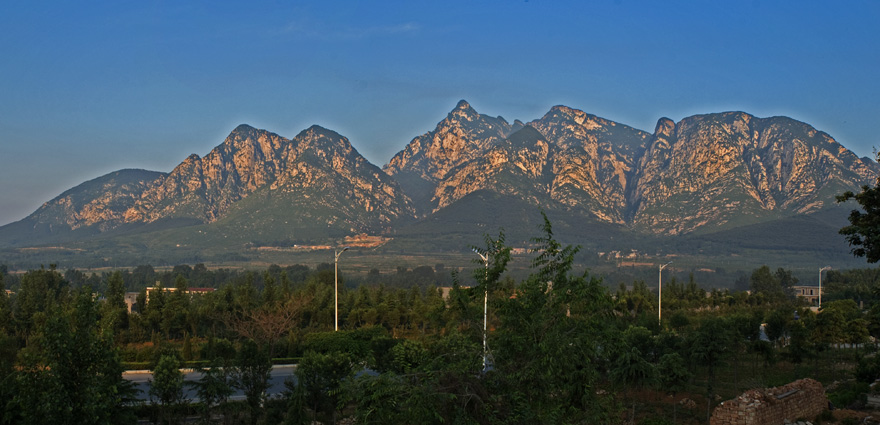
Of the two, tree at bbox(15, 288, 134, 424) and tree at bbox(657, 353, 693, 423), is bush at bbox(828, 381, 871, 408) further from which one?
tree at bbox(15, 288, 134, 424)

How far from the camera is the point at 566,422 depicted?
11.4 meters

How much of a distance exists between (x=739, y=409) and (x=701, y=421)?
427 cm

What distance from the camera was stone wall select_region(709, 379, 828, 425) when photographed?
21.3 meters

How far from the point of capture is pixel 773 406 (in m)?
22.3

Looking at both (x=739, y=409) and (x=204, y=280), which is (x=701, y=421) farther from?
(x=204, y=280)

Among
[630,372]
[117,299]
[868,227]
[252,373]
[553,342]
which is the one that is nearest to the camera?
[553,342]

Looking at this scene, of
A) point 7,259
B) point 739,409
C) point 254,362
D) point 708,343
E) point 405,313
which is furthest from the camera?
point 7,259

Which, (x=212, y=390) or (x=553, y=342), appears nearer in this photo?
(x=553, y=342)

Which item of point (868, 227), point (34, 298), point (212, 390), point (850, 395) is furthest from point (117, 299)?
point (868, 227)

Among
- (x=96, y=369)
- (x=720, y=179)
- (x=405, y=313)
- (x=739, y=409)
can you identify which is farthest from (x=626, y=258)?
(x=96, y=369)

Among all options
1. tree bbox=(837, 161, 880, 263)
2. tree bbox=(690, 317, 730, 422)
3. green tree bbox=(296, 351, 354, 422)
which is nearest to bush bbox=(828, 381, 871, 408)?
tree bbox=(690, 317, 730, 422)

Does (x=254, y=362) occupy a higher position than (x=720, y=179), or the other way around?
(x=720, y=179)

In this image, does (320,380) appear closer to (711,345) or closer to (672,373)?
(672,373)

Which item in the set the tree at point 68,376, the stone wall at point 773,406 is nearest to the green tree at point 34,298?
the tree at point 68,376
